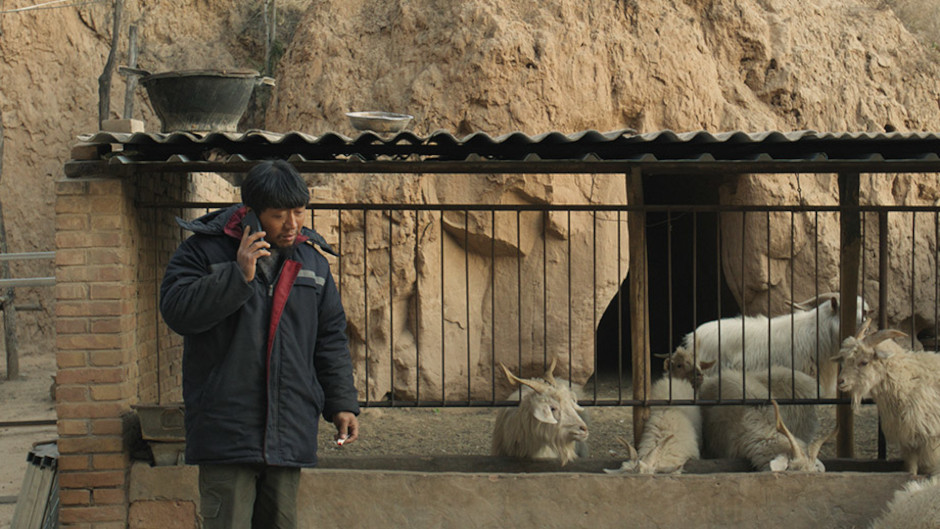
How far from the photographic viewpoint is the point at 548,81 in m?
10.4

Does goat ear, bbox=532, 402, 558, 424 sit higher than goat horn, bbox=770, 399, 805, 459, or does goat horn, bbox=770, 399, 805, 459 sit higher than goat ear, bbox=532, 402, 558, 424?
goat ear, bbox=532, 402, 558, 424

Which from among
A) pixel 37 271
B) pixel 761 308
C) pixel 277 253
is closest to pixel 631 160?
pixel 277 253

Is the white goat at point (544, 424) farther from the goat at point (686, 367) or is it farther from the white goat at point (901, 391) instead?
the goat at point (686, 367)

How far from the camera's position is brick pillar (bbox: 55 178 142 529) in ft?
17.5

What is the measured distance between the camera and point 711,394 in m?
6.67

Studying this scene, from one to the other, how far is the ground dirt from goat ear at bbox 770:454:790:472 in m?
1.63

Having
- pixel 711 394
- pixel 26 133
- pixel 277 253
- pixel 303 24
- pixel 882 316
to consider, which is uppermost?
pixel 303 24

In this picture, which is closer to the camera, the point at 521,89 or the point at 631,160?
the point at 631,160

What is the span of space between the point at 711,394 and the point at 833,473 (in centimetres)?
134

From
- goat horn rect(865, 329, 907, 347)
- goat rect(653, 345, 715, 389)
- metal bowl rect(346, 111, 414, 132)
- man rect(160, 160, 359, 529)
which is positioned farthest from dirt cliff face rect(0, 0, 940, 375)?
man rect(160, 160, 359, 529)

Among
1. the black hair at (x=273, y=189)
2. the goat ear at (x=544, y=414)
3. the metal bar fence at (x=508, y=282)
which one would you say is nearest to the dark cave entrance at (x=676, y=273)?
the metal bar fence at (x=508, y=282)

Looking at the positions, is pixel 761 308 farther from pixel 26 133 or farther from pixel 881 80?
pixel 26 133

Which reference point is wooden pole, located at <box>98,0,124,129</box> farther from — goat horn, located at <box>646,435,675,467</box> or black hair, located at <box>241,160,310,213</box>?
black hair, located at <box>241,160,310,213</box>

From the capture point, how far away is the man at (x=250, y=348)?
3.27m
